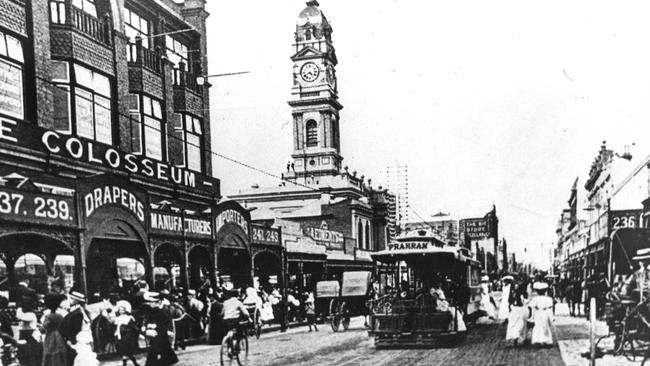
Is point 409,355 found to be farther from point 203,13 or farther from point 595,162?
point 595,162

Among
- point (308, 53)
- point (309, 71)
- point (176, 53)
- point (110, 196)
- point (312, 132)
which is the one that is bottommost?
point (110, 196)

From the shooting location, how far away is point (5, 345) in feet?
38.9

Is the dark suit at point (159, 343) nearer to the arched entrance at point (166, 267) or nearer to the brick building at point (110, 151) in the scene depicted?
the brick building at point (110, 151)

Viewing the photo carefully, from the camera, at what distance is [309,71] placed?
242ft

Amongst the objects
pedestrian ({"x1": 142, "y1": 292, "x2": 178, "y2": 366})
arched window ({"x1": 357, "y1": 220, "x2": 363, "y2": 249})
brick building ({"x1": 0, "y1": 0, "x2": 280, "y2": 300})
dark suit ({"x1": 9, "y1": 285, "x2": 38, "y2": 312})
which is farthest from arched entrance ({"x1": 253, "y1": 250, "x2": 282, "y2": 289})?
arched window ({"x1": 357, "y1": 220, "x2": 363, "y2": 249})

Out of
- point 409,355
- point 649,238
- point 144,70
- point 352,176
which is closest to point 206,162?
point 144,70

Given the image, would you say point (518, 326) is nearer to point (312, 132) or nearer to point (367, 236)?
point (367, 236)

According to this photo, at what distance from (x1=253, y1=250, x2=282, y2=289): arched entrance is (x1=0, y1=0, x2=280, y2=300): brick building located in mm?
157

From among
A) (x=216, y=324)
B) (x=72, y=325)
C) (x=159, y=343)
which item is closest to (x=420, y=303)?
(x=216, y=324)

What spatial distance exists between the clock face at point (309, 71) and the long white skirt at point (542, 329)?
5770 cm

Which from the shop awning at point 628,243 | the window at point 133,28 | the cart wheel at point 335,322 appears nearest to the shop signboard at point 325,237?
the cart wheel at point 335,322

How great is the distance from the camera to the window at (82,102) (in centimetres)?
2097

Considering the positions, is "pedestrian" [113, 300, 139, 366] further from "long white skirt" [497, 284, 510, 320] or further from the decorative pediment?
the decorative pediment

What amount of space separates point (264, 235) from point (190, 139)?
16.3 feet
